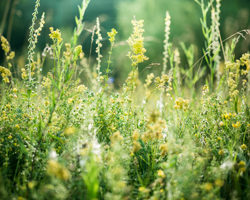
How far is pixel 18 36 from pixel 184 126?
14.1m

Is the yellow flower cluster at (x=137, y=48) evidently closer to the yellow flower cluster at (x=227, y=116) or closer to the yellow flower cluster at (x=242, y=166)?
the yellow flower cluster at (x=227, y=116)

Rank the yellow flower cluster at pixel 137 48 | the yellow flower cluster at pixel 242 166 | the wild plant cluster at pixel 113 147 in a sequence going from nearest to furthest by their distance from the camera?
1. the wild plant cluster at pixel 113 147
2. the yellow flower cluster at pixel 242 166
3. the yellow flower cluster at pixel 137 48

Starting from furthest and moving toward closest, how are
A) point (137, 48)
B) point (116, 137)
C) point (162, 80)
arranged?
point (137, 48) → point (162, 80) → point (116, 137)

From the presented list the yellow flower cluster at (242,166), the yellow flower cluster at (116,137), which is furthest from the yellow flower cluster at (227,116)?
the yellow flower cluster at (116,137)

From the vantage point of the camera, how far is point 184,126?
1.83m

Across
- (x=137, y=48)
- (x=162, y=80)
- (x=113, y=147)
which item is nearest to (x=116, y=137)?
(x=113, y=147)

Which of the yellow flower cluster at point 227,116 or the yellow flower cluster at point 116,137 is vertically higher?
the yellow flower cluster at point 227,116

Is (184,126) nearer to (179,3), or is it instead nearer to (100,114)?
(100,114)

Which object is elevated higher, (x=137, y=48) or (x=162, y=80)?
(x=137, y=48)

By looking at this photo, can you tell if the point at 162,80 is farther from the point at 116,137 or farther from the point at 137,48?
the point at 116,137

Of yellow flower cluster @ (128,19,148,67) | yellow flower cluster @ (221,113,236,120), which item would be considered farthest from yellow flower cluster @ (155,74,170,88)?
yellow flower cluster @ (221,113,236,120)

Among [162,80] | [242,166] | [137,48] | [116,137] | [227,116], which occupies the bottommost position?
[242,166]

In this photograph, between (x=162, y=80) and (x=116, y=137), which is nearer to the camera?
(x=116, y=137)

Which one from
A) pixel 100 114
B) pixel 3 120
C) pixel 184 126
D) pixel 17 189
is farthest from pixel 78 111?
pixel 184 126
